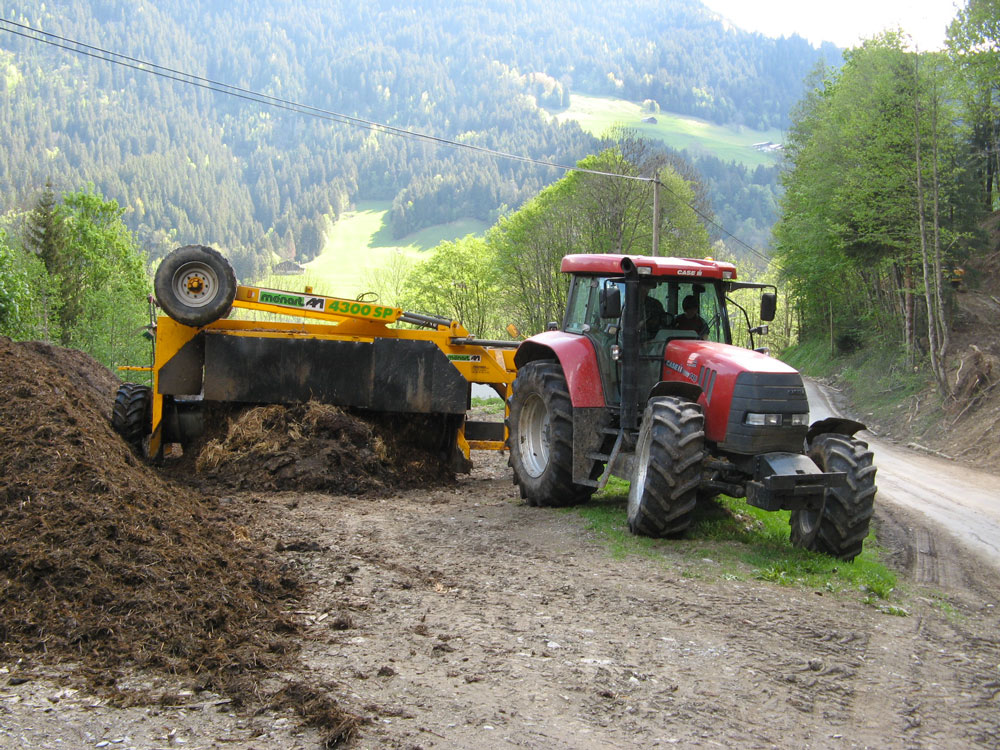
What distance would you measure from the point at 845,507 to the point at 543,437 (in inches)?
143

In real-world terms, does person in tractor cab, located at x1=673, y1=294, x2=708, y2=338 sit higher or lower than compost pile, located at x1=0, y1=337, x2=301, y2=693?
higher

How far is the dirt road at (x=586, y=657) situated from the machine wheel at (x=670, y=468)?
26 centimetres

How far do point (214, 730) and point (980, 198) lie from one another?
91.2 ft

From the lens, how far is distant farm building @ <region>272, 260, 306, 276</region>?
12950 cm

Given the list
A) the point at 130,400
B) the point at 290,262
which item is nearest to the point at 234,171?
the point at 290,262

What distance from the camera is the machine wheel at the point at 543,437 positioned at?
376 inches

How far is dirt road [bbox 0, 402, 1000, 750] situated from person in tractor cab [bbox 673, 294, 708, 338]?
2.52 meters

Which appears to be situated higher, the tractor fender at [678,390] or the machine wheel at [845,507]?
the tractor fender at [678,390]

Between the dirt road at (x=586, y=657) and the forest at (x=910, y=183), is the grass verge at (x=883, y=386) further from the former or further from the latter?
the dirt road at (x=586, y=657)

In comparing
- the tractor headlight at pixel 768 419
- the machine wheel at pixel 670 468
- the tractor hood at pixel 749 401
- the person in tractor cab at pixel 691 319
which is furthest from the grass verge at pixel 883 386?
the machine wheel at pixel 670 468

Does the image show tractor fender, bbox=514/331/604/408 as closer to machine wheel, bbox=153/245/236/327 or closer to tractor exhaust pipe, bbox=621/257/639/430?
tractor exhaust pipe, bbox=621/257/639/430

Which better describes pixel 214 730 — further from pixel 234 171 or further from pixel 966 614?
pixel 234 171

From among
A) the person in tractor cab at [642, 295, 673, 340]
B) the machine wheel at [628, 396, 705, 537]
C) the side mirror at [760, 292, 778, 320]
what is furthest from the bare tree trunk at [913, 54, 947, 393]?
the machine wheel at [628, 396, 705, 537]

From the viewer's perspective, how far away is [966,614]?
6594mm
